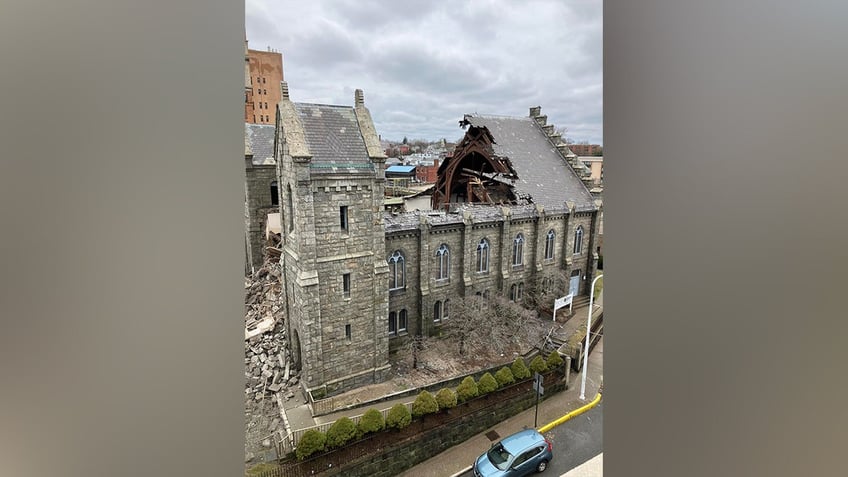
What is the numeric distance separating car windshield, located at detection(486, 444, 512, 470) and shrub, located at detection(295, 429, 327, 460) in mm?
2045

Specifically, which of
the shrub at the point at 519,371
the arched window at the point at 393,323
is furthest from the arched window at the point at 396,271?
the shrub at the point at 519,371

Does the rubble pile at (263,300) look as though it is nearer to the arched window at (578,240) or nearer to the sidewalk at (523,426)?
the sidewalk at (523,426)

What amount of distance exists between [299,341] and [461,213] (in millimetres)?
3797

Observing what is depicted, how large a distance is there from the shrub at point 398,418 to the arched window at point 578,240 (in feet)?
20.7

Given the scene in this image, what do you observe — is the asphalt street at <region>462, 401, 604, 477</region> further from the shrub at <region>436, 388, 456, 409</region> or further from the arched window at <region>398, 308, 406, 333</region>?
the arched window at <region>398, 308, 406, 333</region>

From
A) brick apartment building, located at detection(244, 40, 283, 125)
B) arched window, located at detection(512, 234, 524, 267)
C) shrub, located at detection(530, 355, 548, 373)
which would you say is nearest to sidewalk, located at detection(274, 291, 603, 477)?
shrub, located at detection(530, 355, 548, 373)

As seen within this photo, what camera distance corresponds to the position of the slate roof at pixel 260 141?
836 cm

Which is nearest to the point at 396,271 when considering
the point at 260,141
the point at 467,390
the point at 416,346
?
the point at 416,346
